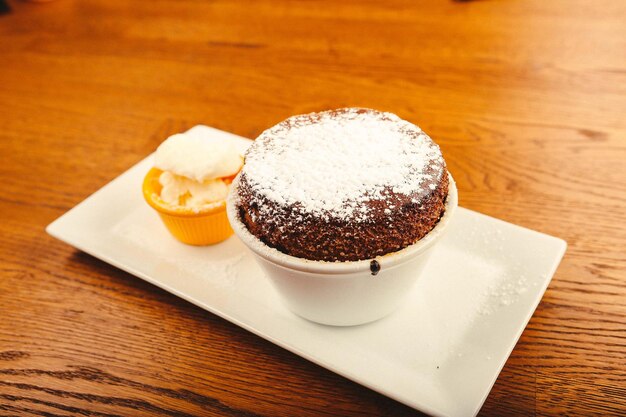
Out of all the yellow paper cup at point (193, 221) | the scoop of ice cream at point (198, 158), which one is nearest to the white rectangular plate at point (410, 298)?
the yellow paper cup at point (193, 221)

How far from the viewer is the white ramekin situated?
0.70 m

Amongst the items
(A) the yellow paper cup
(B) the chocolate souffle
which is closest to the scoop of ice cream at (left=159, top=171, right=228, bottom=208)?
(A) the yellow paper cup

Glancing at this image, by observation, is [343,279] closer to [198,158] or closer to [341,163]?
[341,163]

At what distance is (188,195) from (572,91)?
1.04m

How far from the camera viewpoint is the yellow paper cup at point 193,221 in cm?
95

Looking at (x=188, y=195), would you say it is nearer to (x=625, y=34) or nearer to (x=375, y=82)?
(x=375, y=82)

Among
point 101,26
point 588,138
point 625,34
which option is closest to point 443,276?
point 588,138

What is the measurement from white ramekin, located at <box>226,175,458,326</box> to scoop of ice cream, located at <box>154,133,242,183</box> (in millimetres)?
151

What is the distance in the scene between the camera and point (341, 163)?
29.9 inches

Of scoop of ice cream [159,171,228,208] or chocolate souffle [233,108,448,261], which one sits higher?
chocolate souffle [233,108,448,261]

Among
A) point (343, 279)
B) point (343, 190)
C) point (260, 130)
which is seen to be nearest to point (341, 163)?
point (343, 190)

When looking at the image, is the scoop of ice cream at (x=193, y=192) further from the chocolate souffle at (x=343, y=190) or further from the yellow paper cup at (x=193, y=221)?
the chocolate souffle at (x=343, y=190)

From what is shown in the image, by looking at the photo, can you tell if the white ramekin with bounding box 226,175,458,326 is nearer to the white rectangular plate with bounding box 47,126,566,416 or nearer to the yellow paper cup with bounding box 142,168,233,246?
the white rectangular plate with bounding box 47,126,566,416

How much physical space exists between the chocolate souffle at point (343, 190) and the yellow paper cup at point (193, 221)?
0.45 feet
